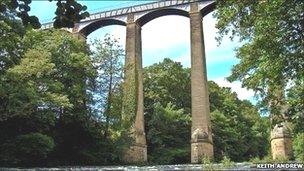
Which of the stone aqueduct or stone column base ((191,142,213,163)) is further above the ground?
the stone aqueduct

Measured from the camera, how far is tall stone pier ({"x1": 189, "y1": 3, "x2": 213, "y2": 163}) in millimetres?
30844

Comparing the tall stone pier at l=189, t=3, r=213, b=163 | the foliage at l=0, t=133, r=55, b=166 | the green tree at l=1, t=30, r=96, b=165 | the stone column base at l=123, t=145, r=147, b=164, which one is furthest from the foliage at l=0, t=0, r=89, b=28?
the stone column base at l=123, t=145, r=147, b=164

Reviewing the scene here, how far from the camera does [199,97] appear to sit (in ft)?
104

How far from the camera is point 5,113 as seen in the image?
24.0 meters

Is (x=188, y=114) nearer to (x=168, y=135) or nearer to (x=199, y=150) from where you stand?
(x=168, y=135)

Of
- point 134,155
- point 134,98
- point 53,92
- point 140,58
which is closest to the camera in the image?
point 53,92

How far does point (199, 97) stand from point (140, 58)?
5.44 metres

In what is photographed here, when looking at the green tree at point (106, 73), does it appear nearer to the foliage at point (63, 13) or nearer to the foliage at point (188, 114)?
the foliage at point (188, 114)

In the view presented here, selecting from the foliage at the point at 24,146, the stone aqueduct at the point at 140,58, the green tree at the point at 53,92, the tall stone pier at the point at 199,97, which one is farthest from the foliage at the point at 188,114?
the foliage at the point at 24,146

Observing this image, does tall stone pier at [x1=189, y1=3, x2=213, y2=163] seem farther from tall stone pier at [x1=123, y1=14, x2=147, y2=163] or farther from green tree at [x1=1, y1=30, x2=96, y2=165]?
green tree at [x1=1, y1=30, x2=96, y2=165]

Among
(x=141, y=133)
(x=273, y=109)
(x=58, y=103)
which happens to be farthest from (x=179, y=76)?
(x=273, y=109)

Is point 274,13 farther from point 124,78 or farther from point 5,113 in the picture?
point 124,78

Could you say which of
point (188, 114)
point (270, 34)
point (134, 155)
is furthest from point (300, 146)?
point (270, 34)

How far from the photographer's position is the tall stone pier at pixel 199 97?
30.8 metres
